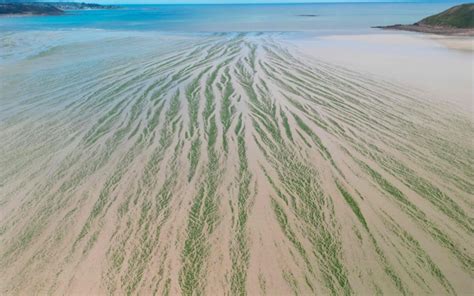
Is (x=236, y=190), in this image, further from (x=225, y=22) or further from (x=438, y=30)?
(x=225, y=22)

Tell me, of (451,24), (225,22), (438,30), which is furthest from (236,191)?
(225,22)

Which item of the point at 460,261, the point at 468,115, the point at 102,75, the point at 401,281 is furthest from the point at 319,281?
the point at 102,75

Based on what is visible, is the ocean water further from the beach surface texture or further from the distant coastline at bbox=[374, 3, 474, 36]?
the beach surface texture

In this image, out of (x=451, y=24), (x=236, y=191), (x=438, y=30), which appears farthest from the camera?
(x=451, y=24)

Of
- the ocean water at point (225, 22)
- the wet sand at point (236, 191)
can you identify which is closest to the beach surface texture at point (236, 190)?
the wet sand at point (236, 191)

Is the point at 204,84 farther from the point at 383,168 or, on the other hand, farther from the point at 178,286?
the point at 178,286

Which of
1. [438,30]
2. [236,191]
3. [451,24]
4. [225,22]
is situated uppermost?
[451,24]

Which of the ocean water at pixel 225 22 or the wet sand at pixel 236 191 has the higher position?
the ocean water at pixel 225 22

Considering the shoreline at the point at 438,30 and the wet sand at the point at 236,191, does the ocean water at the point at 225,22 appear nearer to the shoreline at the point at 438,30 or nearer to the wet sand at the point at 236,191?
the shoreline at the point at 438,30

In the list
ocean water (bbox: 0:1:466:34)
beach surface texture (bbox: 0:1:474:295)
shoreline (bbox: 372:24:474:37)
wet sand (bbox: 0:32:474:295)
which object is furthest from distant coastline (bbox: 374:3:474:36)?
wet sand (bbox: 0:32:474:295)
